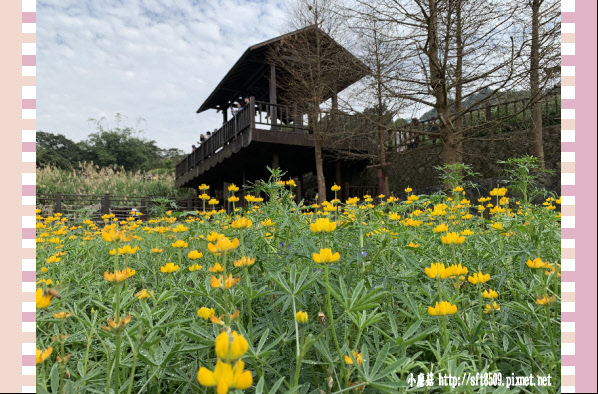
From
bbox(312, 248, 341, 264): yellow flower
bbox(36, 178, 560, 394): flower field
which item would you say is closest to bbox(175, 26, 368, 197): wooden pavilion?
bbox(36, 178, 560, 394): flower field

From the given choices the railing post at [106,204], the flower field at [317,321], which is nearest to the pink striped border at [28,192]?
the flower field at [317,321]

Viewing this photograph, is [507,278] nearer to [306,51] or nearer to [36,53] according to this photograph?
[36,53]

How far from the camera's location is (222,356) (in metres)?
0.33

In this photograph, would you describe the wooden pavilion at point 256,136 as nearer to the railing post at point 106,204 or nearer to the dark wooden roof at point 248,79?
the dark wooden roof at point 248,79

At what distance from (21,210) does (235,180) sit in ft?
40.8

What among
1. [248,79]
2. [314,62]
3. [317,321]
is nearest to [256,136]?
[314,62]

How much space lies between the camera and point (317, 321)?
980mm

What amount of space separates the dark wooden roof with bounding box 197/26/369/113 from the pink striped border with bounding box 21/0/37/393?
22.9ft

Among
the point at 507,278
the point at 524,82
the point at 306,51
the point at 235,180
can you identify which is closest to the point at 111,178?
the point at 235,180

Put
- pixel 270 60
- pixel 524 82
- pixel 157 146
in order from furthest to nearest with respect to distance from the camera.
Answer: pixel 157 146, pixel 270 60, pixel 524 82

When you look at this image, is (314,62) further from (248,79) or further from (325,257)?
(325,257)

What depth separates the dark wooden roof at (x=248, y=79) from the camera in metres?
8.76

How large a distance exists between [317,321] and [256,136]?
22.2 feet

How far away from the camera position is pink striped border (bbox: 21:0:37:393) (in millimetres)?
538
